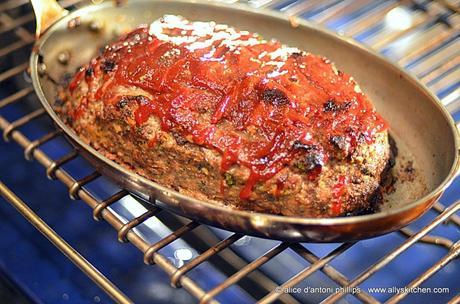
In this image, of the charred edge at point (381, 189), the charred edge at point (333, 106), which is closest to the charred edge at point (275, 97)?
the charred edge at point (333, 106)

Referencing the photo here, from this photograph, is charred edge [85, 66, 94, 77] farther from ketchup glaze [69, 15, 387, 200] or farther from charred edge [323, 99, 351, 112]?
charred edge [323, 99, 351, 112]

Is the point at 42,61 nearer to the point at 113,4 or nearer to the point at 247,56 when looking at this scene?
the point at 113,4

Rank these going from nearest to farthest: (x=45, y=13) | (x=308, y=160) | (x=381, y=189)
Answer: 1. (x=308, y=160)
2. (x=381, y=189)
3. (x=45, y=13)

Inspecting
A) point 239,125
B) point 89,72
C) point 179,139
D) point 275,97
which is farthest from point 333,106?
point 89,72

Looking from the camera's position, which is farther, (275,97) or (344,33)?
(344,33)

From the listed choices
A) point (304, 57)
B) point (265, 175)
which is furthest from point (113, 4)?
point (265, 175)

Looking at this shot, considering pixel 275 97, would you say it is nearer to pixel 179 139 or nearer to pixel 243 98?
pixel 243 98
